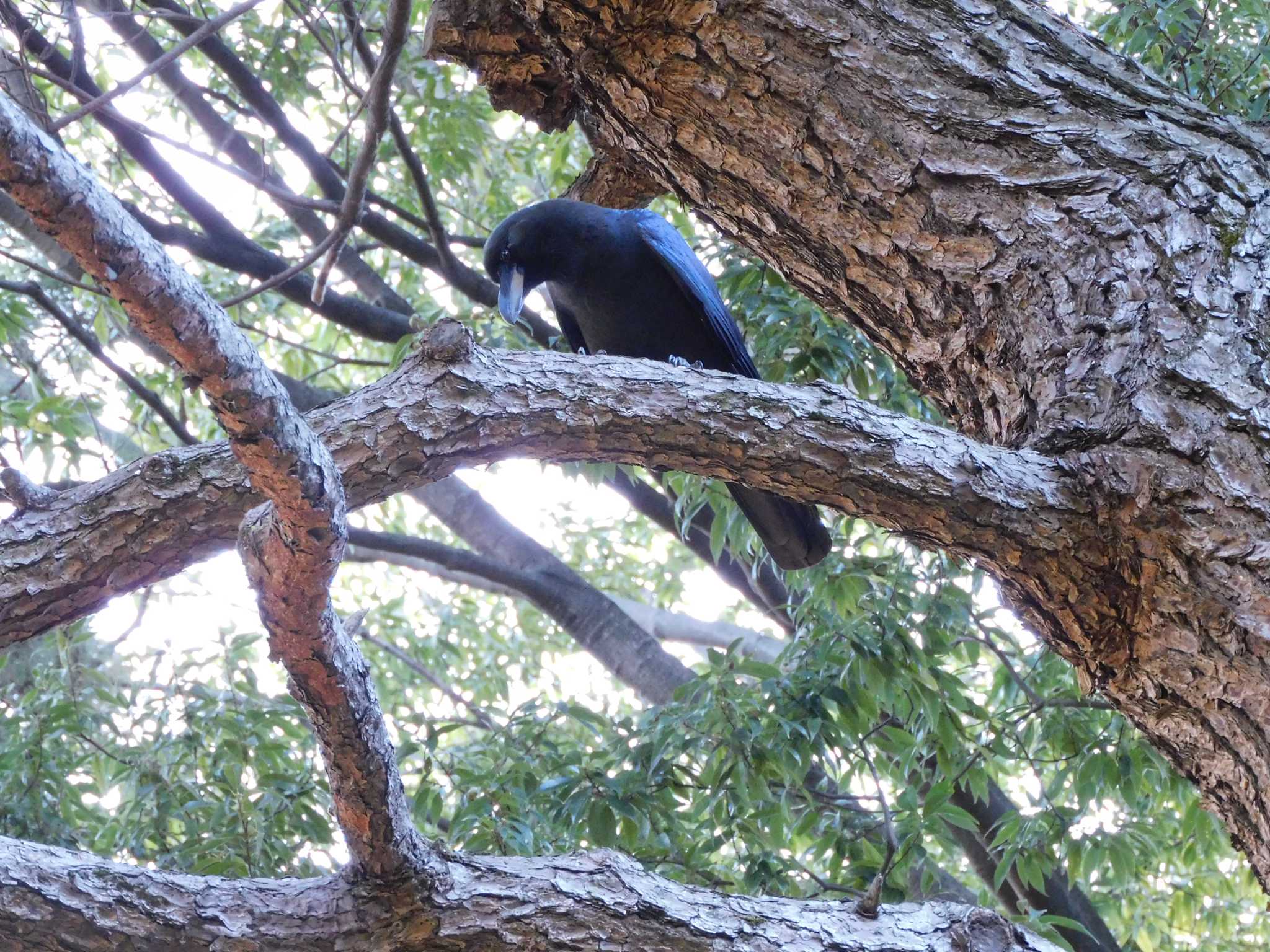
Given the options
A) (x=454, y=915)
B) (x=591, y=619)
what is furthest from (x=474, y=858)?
(x=591, y=619)

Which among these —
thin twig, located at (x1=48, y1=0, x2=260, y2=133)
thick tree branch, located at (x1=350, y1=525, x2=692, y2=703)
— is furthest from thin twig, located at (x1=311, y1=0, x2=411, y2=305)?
thick tree branch, located at (x1=350, y1=525, x2=692, y2=703)

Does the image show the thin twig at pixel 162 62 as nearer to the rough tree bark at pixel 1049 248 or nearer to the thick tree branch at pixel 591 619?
the rough tree bark at pixel 1049 248

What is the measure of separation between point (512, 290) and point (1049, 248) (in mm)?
2657

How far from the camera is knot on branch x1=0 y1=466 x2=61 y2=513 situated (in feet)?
5.63

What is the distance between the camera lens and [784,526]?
3.67m

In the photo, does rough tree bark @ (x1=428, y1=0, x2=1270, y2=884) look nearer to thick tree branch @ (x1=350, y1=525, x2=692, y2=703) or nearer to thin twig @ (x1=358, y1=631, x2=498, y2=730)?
thin twig @ (x1=358, y1=631, x2=498, y2=730)

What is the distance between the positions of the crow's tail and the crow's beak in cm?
110

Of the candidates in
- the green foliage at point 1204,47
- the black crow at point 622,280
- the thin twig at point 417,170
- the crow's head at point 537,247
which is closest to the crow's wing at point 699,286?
the black crow at point 622,280

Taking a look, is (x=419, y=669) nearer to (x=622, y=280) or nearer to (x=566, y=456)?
(x=622, y=280)

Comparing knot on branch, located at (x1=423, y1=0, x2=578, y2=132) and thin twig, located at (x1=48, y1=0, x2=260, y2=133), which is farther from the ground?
thin twig, located at (x1=48, y1=0, x2=260, y2=133)

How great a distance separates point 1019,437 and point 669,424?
591mm

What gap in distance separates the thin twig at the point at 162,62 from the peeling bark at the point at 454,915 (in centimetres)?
178

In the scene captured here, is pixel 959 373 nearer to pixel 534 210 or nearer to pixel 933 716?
pixel 933 716

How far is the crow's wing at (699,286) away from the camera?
411 cm
